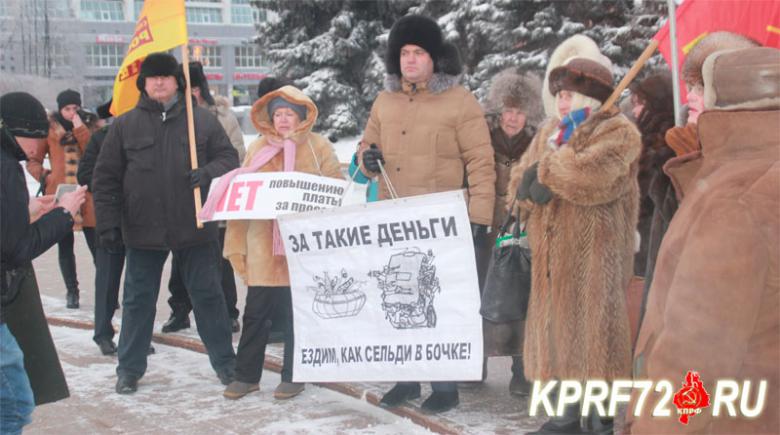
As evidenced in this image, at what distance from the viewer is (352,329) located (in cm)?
531

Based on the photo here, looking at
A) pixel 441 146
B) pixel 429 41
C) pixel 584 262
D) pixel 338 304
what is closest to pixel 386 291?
pixel 338 304

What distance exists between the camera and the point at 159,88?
6141 millimetres

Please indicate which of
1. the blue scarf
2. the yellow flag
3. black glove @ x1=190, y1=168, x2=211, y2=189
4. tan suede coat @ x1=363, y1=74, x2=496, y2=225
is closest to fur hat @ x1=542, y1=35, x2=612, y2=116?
the blue scarf

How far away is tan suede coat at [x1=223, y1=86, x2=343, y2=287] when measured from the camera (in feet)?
19.0

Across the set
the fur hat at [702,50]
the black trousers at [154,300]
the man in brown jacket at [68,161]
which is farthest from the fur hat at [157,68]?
the fur hat at [702,50]

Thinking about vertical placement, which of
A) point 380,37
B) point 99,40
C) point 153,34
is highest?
point 99,40

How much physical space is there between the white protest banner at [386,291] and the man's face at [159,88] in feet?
4.22

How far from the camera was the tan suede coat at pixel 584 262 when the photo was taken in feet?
14.6

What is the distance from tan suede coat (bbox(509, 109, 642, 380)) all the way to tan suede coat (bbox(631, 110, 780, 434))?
205 cm

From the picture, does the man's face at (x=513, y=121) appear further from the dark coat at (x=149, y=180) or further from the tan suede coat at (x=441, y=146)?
the dark coat at (x=149, y=180)

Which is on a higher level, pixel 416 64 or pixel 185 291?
pixel 416 64

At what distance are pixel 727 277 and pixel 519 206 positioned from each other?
2.68m

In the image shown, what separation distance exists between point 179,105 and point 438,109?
5.87ft

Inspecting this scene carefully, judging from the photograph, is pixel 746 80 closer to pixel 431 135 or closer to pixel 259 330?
pixel 431 135
